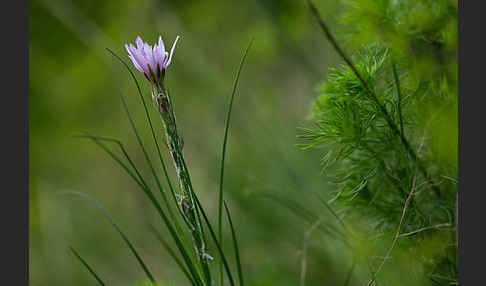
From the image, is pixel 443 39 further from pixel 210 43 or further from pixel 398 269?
pixel 210 43

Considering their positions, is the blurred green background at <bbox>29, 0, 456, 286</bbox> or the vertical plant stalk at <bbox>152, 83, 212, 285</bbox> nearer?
the vertical plant stalk at <bbox>152, 83, 212, 285</bbox>

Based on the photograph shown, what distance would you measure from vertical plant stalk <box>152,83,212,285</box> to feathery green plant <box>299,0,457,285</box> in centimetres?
9

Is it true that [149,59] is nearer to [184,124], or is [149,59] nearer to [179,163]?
[179,163]

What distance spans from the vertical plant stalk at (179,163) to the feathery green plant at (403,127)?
3.6 inches

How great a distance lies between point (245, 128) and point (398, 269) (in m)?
0.56

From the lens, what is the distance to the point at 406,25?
33cm

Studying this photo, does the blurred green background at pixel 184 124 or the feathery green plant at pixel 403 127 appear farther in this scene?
the blurred green background at pixel 184 124

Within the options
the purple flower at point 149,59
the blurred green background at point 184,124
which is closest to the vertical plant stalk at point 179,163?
the purple flower at point 149,59

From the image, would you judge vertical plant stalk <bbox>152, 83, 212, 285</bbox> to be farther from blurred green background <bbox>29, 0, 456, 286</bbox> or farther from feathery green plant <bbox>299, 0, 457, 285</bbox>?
blurred green background <bbox>29, 0, 456, 286</bbox>

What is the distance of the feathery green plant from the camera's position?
0.31 m

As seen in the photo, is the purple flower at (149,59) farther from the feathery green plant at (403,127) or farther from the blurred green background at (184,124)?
the blurred green background at (184,124)

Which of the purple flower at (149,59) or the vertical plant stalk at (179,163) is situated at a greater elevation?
the purple flower at (149,59)

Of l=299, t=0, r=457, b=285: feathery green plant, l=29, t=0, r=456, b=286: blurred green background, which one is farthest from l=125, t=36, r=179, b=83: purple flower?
l=29, t=0, r=456, b=286: blurred green background

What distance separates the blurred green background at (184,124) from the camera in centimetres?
77
